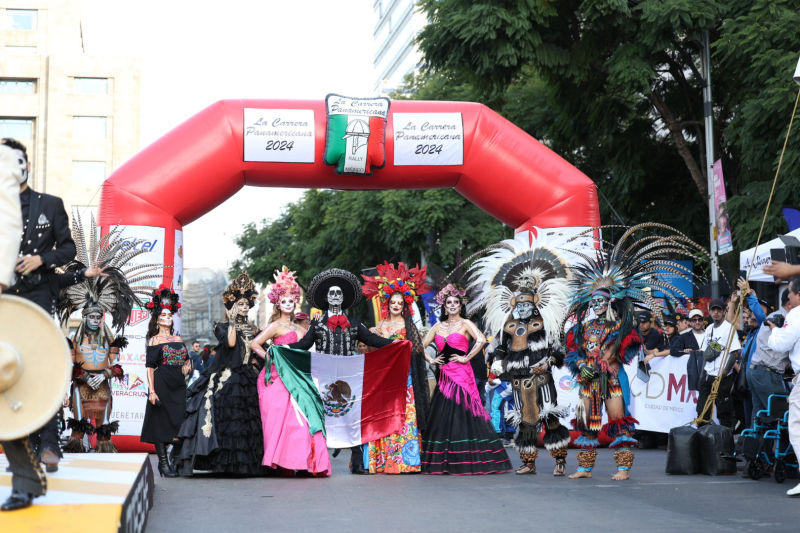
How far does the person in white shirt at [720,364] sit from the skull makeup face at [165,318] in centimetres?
604

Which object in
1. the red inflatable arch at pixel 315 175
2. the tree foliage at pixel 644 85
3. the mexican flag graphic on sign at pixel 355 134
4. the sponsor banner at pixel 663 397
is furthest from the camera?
the tree foliage at pixel 644 85

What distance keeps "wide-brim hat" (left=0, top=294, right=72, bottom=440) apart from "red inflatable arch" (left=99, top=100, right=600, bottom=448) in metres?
9.63

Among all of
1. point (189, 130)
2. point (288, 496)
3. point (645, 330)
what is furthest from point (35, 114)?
point (288, 496)

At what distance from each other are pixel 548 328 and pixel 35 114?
2057 inches

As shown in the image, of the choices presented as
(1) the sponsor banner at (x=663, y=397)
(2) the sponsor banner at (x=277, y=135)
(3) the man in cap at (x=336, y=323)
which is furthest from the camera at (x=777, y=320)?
(2) the sponsor banner at (x=277, y=135)

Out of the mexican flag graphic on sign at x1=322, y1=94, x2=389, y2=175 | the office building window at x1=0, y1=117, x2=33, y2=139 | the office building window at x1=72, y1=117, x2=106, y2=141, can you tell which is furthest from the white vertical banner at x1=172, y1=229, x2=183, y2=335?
the office building window at x1=0, y1=117, x2=33, y2=139

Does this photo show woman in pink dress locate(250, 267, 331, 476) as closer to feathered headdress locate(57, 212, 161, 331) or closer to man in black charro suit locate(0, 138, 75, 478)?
feathered headdress locate(57, 212, 161, 331)

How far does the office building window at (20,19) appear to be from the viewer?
200 ft

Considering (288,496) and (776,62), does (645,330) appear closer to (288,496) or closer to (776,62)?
(776,62)

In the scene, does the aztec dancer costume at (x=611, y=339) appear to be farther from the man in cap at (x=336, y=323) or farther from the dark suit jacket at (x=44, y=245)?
the dark suit jacket at (x=44, y=245)

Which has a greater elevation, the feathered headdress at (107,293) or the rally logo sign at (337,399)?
the feathered headdress at (107,293)

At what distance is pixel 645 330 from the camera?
1505cm

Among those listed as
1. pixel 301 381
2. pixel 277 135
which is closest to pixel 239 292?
pixel 301 381

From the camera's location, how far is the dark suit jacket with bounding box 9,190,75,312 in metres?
6.57
